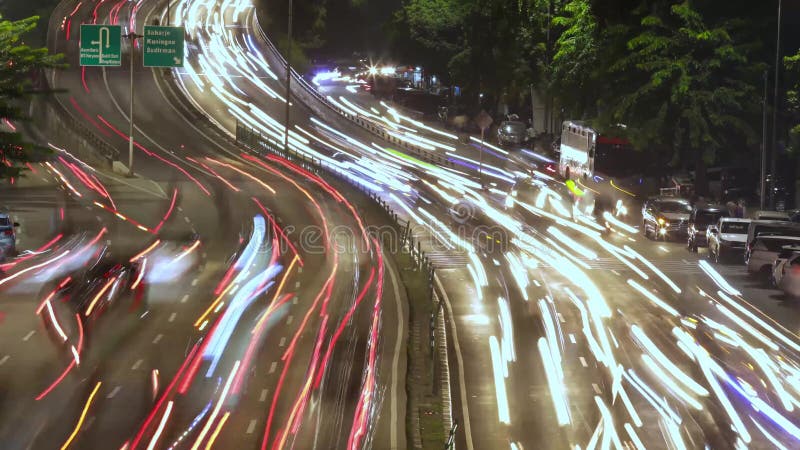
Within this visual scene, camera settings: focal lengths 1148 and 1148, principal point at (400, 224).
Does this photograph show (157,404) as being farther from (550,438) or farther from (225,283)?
(225,283)

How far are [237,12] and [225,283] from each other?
310 ft

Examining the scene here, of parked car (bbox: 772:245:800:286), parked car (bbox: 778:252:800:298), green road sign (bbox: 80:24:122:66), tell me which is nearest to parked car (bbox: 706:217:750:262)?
parked car (bbox: 772:245:800:286)

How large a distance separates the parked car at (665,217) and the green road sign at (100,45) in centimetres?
2842

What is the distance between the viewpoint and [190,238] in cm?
4441

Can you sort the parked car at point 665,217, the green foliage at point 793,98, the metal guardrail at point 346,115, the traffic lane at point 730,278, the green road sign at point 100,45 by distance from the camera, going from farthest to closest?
the metal guardrail at point 346,115, the green road sign at point 100,45, the parked car at point 665,217, the green foliage at point 793,98, the traffic lane at point 730,278

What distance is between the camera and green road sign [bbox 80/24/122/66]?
59.4 m

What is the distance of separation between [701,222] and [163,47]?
1230 inches

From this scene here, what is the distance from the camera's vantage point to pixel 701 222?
45.4 m

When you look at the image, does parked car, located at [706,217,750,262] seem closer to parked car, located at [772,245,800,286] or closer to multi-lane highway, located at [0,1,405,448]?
parked car, located at [772,245,800,286]

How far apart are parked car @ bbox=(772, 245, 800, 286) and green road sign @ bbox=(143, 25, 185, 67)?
36190 millimetres

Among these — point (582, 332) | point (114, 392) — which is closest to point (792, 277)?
point (582, 332)

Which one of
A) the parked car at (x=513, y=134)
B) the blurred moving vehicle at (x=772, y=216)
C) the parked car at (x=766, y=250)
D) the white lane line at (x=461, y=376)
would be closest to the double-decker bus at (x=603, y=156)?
the blurred moving vehicle at (x=772, y=216)

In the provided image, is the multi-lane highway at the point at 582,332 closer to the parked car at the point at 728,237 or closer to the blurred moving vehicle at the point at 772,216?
the parked car at the point at 728,237

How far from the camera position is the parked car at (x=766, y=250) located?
37.1 m
